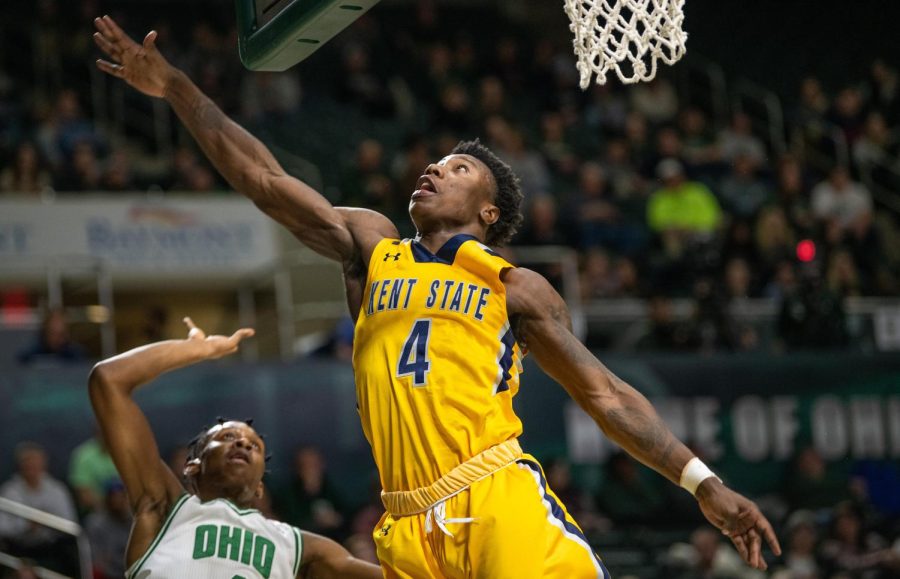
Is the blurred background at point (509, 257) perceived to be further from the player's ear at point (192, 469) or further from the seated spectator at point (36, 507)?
the player's ear at point (192, 469)

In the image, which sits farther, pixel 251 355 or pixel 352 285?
pixel 251 355

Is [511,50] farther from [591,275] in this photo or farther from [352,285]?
[352,285]

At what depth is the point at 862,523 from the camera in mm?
12188

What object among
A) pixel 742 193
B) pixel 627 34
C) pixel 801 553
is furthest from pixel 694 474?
pixel 742 193

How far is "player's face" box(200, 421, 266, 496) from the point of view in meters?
5.89

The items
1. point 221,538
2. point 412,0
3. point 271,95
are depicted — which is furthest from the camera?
point 412,0

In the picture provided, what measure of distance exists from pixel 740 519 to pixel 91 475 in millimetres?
7098

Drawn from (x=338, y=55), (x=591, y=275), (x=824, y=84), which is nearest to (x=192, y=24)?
(x=338, y=55)

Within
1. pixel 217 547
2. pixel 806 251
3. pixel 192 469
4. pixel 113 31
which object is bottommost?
pixel 217 547

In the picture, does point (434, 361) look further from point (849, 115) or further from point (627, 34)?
point (849, 115)

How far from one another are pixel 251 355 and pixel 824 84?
9605 mm

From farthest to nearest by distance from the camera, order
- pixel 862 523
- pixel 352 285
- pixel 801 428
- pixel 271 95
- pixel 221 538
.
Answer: pixel 271 95 < pixel 801 428 < pixel 862 523 < pixel 221 538 < pixel 352 285

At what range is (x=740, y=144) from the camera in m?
16.8

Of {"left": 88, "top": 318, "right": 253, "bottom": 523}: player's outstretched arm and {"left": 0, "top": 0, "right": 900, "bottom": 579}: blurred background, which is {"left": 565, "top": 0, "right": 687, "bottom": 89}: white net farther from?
{"left": 0, "top": 0, "right": 900, "bottom": 579}: blurred background
